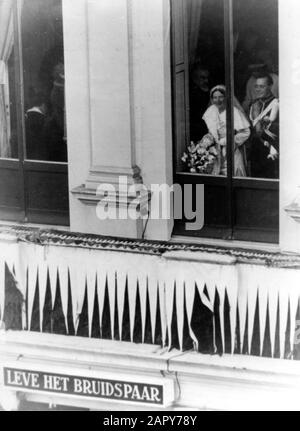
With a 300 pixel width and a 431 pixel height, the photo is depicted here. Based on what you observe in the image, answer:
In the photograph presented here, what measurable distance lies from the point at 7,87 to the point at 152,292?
8.74 feet

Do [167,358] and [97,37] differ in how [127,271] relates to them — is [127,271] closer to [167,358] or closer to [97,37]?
[167,358]

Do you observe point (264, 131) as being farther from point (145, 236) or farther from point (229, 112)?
point (145, 236)

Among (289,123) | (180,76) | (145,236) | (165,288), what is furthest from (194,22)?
(165,288)

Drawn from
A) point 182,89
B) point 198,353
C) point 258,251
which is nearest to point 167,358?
point 198,353

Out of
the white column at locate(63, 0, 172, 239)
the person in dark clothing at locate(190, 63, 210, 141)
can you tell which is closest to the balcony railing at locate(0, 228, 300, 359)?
the white column at locate(63, 0, 172, 239)

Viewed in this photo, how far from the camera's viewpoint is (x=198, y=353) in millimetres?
12094

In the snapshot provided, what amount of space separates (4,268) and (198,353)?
6.72 feet

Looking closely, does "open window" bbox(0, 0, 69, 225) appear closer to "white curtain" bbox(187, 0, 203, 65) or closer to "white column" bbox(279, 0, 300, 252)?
"white curtain" bbox(187, 0, 203, 65)

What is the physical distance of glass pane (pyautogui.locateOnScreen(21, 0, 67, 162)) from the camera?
12.8 metres

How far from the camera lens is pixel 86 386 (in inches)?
476

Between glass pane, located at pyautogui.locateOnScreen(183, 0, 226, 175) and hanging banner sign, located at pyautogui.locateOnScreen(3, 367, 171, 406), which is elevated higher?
glass pane, located at pyautogui.locateOnScreen(183, 0, 226, 175)

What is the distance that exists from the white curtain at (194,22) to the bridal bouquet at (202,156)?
82 cm

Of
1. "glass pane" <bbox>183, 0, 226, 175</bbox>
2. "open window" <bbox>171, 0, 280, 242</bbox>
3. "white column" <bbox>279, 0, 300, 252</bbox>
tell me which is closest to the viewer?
"white column" <bbox>279, 0, 300, 252</bbox>

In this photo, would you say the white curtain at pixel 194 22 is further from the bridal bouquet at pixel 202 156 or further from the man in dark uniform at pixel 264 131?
the bridal bouquet at pixel 202 156
